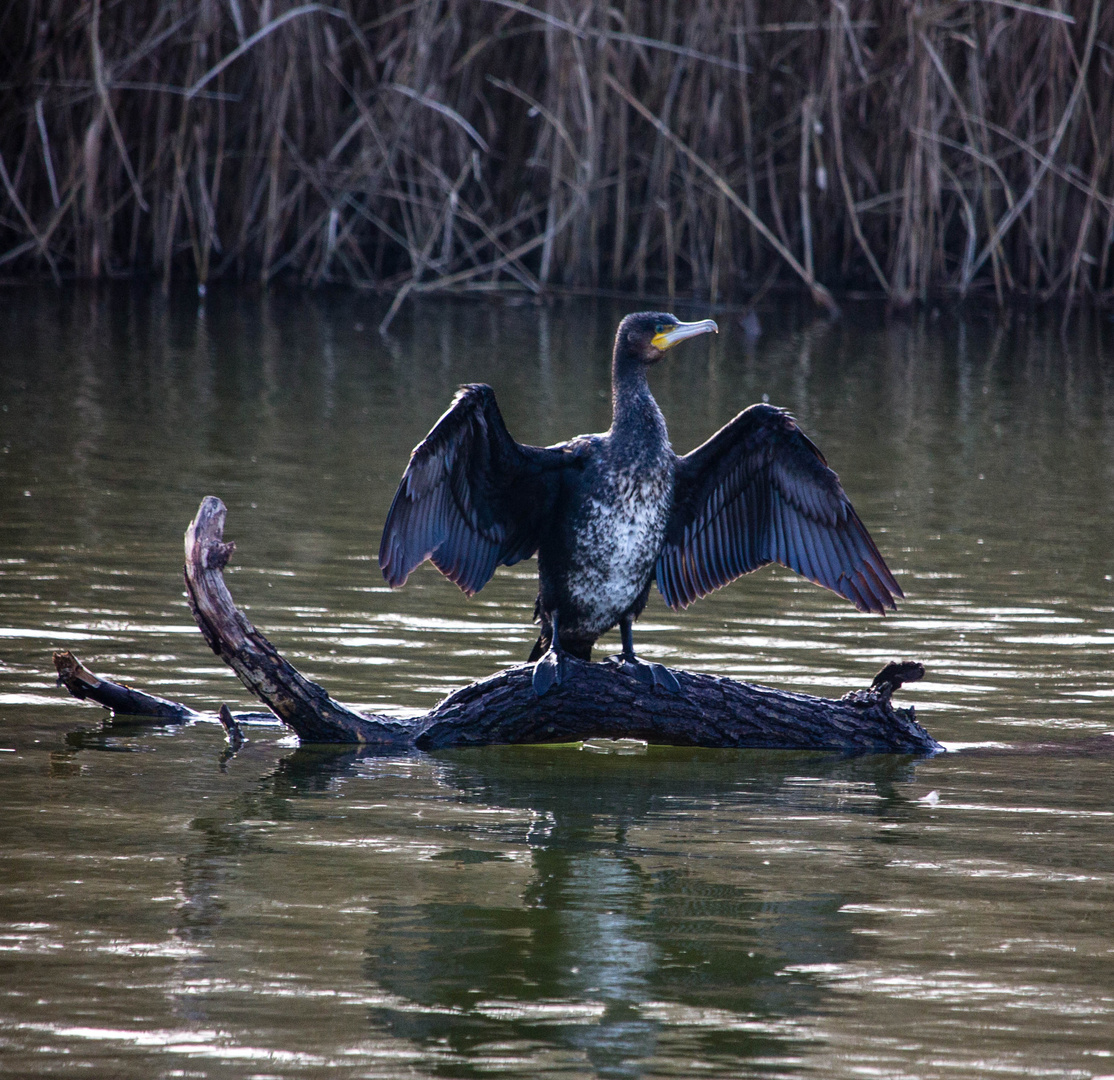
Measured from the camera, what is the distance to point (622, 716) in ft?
15.0

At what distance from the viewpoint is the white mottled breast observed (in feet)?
15.4

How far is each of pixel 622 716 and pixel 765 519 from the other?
2.80 feet

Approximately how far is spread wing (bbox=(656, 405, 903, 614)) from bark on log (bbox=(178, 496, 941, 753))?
17.2 inches

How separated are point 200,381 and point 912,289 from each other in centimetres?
535

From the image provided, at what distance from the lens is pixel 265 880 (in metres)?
3.54

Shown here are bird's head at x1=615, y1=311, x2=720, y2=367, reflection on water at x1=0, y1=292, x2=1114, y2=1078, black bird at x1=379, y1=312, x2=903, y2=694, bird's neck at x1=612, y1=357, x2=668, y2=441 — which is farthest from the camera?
bird's head at x1=615, y1=311, x2=720, y2=367

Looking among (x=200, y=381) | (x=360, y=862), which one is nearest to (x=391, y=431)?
(x=200, y=381)

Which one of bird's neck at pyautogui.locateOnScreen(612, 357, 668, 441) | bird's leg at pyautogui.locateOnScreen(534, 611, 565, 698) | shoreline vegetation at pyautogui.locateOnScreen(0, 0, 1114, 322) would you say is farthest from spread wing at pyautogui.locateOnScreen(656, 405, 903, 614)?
shoreline vegetation at pyautogui.locateOnScreen(0, 0, 1114, 322)

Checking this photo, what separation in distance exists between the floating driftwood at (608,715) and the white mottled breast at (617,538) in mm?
210

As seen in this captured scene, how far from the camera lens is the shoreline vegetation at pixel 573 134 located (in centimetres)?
1219

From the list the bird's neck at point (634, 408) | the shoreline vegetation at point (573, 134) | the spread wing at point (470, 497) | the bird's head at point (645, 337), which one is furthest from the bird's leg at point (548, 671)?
the shoreline vegetation at point (573, 134)

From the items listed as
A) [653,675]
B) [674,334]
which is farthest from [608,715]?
[674,334]

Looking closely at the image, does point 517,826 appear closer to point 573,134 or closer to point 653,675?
point 653,675

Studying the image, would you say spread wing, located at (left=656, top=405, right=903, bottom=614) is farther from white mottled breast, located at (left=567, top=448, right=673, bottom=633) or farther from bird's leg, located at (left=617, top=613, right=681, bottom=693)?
bird's leg, located at (left=617, top=613, right=681, bottom=693)
